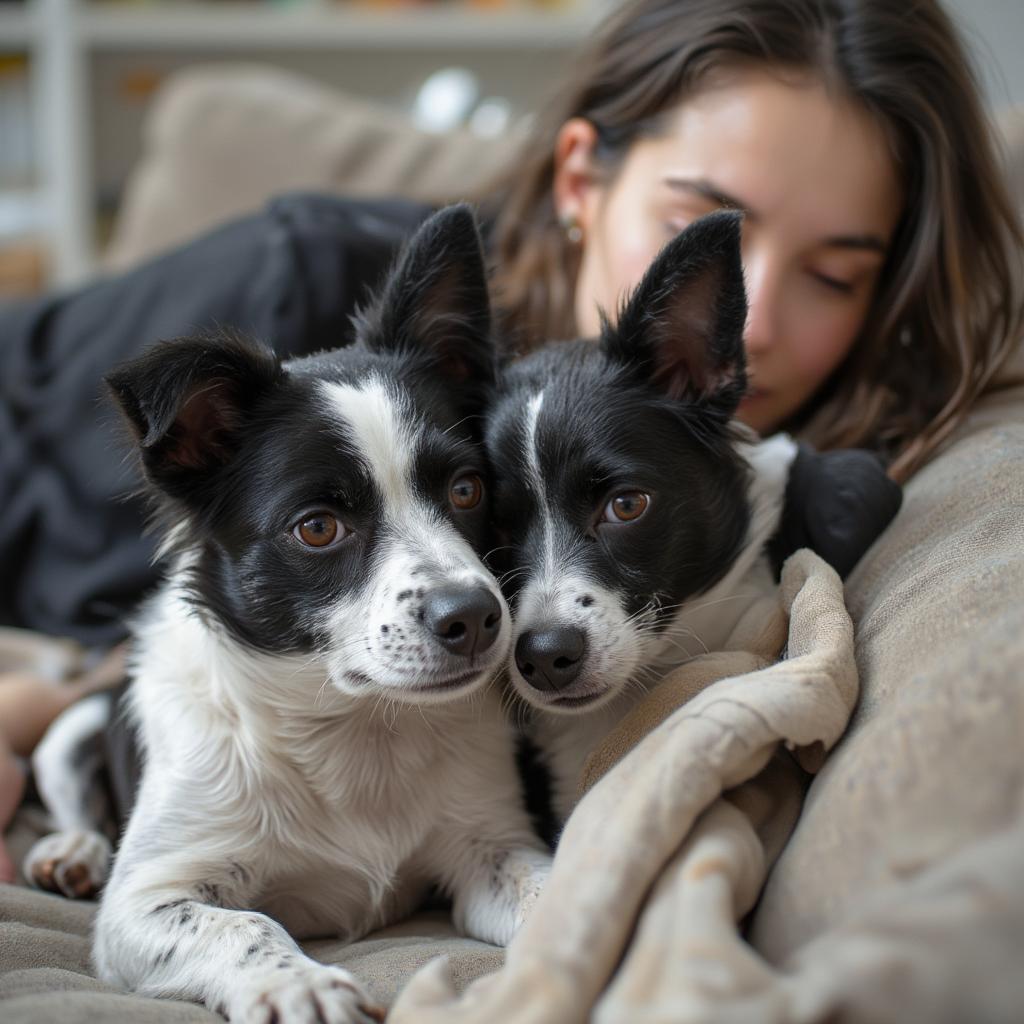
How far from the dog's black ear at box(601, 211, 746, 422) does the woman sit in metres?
0.16

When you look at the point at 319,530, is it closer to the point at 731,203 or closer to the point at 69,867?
the point at 69,867

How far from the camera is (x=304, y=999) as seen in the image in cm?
126

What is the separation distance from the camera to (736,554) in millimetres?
1805

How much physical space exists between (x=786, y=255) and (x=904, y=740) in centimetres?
128

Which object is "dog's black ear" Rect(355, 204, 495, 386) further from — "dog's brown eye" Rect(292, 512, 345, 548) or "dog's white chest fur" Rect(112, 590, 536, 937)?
"dog's white chest fur" Rect(112, 590, 536, 937)

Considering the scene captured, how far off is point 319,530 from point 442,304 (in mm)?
485

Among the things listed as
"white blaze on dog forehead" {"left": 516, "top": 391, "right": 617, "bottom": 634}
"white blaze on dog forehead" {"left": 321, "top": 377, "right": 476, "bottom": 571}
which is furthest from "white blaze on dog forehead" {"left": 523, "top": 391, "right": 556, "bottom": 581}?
"white blaze on dog forehead" {"left": 321, "top": 377, "right": 476, "bottom": 571}

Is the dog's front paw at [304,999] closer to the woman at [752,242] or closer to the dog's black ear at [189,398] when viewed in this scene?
the dog's black ear at [189,398]

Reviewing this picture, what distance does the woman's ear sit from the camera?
2.53 meters

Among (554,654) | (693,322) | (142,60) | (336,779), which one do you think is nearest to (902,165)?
(693,322)

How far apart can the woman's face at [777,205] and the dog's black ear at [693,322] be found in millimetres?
256

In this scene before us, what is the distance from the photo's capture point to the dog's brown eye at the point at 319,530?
→ 5.34ft

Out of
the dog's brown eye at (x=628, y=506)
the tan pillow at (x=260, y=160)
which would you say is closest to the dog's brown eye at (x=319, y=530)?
the dog's brown eye at (x=628, y=506)

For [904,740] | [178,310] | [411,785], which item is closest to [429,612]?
[411,785]
